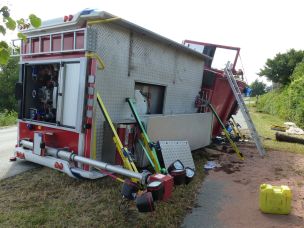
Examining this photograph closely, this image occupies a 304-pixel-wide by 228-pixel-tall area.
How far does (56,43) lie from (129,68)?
1.34 m

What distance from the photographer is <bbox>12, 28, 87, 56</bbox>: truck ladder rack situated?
16.1ft

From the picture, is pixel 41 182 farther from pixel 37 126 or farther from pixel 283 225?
pixel 283 225

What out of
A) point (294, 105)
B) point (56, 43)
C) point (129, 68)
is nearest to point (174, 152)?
point (129, 68)

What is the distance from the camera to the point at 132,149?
18.5 feet

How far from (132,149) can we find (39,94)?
2080mm

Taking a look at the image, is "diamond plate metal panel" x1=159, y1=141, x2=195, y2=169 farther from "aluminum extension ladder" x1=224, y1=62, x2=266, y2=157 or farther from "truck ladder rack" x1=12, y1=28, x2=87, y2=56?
"aluminum extension ladder" x1=224, y1=62, x2=266, y2=157

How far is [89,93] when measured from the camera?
4867 mm

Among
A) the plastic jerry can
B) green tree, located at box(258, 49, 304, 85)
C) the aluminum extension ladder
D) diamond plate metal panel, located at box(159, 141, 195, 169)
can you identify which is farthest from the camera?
green tree, located at box(258, 49, 304, 85)

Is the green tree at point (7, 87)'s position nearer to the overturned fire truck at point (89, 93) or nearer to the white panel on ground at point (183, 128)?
the white panel on ground at point (183, 128)

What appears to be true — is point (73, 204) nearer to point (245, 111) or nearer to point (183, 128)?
point (183, 128)

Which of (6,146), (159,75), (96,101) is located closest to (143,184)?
(96,101)

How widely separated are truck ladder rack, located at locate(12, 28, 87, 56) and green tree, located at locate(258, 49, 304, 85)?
3640 centimetres

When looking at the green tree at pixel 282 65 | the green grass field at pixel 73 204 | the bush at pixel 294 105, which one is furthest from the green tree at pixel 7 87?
the green tree at pixel 282 65

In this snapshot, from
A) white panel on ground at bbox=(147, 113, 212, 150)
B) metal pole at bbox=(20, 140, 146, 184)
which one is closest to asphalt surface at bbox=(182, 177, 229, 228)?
metal pole at bbox=(20, 140, 146, 184)
